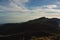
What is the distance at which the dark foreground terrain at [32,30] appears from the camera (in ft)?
6.27

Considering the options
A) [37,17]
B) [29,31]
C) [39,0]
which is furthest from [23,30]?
[39,0]

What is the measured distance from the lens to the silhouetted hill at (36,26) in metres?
1.94

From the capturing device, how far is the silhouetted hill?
1.94 meters

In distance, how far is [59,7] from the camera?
2105 mm

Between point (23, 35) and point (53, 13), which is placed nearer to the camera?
point (23, 35)

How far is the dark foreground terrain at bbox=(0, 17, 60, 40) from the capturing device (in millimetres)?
1911

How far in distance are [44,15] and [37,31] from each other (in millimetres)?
201

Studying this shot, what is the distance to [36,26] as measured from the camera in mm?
2020

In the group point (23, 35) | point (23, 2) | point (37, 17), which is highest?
point (23, 2)

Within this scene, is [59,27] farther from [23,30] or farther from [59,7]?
[23,30]

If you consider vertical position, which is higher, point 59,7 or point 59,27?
point 59,7

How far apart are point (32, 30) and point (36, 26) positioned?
2.6 inches

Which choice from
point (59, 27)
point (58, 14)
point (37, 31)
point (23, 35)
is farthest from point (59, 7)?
point (23, 35)

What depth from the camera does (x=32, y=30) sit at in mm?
1993
